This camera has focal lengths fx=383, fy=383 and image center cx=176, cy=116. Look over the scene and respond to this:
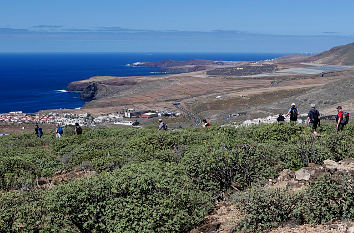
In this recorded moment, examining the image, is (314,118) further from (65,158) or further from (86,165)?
(65,158)

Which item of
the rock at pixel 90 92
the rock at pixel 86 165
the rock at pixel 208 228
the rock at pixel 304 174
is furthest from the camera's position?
the rock at pixel 90 92

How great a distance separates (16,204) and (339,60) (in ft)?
498

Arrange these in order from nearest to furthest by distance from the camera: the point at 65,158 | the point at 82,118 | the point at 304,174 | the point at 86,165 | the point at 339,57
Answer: the point at 304,174 < the point at 86,165 < the point at 65,158 < the point at 82,118 < the point at 339,57

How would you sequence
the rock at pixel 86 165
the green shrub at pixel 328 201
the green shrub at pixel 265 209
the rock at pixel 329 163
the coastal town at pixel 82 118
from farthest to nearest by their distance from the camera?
the coastal town at pixel 82 118
the rock at pixel 86 165
the rock at pixel 329 163
the green shrub at pixel 265 209
the green shrub at pixel 328 201

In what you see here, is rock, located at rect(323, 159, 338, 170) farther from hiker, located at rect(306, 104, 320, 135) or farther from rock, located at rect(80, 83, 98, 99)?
rock, located at rect(80, 83, 98, 99)

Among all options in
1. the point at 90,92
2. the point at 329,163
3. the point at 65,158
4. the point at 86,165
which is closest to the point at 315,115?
the point at 329,163

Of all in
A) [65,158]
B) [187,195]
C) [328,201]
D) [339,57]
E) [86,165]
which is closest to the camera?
[328,201]

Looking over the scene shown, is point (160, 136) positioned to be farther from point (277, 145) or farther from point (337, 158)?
point (337, 158)

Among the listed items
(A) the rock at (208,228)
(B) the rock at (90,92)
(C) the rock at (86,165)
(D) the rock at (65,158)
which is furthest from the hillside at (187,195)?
(B) the rock at (90,92)

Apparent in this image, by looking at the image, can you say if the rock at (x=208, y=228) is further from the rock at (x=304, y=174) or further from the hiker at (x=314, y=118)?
the hiker at (x=314, y=118)

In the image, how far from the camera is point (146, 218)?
5.78 meters

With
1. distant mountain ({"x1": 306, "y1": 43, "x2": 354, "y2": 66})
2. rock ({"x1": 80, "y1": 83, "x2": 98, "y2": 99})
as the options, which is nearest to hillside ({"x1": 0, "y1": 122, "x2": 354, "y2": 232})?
rock ({"x1": 80, "y1": 83, "x2": 98, "y2": 99})

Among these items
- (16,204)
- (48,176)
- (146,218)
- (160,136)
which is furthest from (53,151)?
(146,218)

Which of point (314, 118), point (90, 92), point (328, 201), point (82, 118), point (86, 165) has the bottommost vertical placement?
point (82, 118)
